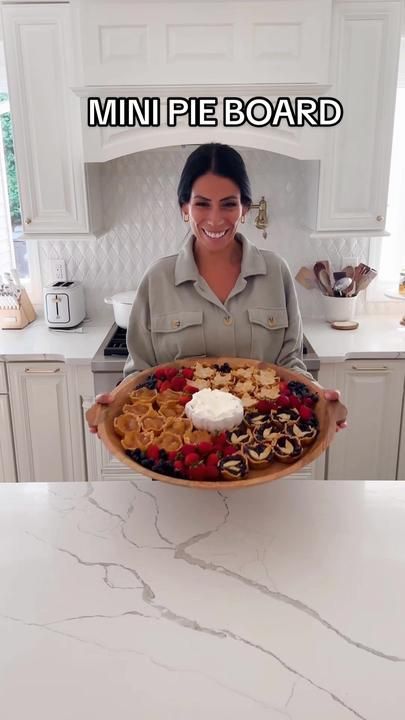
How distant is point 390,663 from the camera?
882 mm

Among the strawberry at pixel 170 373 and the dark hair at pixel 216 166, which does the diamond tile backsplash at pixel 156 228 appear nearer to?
the dark hair at pixel 216 166

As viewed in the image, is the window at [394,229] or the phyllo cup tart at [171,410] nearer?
the phyllo cup tart at [171,410]

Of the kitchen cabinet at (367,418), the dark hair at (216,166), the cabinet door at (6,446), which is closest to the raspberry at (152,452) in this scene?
the dark hair at (216,166)

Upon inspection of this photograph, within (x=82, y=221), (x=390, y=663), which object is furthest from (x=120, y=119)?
(x=390, y=663)

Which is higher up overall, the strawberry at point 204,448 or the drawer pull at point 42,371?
the strawberry at point 204,448

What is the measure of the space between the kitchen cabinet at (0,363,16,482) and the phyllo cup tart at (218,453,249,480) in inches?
65.0

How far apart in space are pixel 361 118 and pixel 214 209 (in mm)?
1182

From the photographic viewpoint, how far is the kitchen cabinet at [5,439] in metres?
2.58

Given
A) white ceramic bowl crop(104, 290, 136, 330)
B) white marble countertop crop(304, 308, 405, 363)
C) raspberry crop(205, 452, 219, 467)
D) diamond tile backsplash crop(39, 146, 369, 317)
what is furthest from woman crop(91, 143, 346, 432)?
diamond tile backsplash crop(39, 146, 369, 317)

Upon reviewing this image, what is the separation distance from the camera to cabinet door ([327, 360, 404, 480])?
2.55 m

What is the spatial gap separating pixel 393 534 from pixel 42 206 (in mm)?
2033

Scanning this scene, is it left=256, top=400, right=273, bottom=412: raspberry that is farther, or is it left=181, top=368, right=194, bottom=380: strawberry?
left=181, top=368, right=194, bottom=380: strawberry

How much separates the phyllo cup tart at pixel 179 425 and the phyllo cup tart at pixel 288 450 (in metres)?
0.19

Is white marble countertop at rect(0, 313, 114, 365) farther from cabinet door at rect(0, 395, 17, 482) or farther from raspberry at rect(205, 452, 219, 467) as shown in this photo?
raspberry at rect(205, 452, 219, 467)
